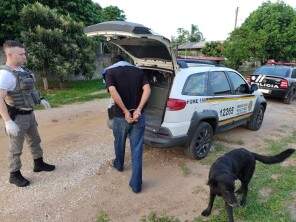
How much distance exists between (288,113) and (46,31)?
9.12m

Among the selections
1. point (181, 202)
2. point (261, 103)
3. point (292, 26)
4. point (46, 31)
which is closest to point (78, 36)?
point (46, 31)

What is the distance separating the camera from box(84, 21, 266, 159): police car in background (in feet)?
→ 16.8

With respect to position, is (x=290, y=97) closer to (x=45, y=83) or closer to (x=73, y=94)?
(x=73, y=94)

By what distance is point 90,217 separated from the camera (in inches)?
153

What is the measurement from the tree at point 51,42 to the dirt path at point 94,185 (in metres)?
5.77

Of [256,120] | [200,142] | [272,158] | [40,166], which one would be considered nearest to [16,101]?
[40,166]

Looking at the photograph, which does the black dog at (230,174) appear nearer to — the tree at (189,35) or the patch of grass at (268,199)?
the patch of grass at (268,199)

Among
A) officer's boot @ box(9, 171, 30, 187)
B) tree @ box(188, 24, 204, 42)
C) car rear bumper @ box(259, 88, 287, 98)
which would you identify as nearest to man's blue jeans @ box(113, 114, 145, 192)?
officer's boot @ box(9, 171, 30, 187)

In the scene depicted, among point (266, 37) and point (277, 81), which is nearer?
point (277, 81)

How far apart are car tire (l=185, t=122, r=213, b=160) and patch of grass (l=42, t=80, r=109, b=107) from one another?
5.77m

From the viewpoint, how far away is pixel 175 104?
513 cm

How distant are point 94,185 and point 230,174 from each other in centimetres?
200

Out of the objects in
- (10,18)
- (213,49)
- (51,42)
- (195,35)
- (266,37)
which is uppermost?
(195,35)

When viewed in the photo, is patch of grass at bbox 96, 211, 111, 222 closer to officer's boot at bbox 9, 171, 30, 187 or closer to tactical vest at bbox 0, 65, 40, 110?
officer's boot at bbox 9, 171, 30, 187
